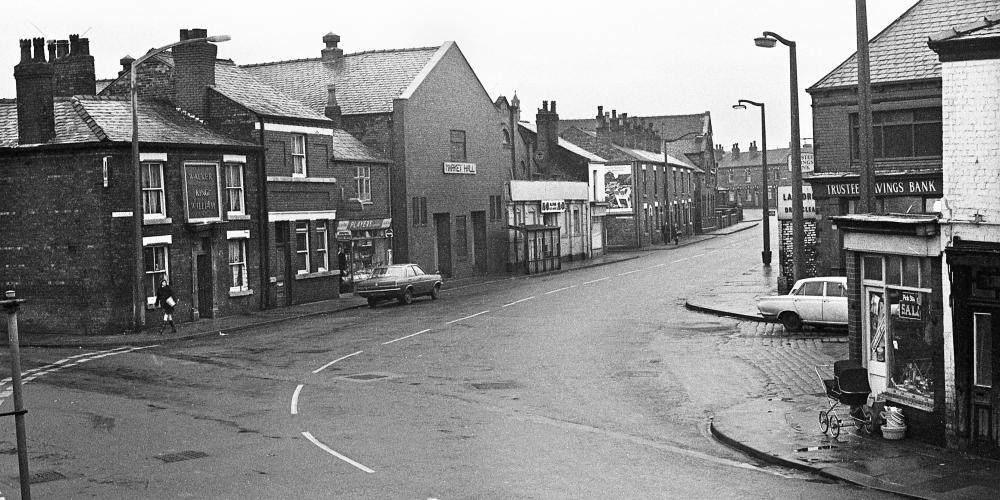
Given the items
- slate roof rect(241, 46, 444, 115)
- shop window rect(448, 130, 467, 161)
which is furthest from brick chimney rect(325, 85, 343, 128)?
shop window rect(448, 130, 467, 161)

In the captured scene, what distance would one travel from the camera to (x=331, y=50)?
59.4 metres

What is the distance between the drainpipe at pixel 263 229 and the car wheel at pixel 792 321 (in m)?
19.5

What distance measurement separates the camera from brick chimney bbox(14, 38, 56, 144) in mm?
35156

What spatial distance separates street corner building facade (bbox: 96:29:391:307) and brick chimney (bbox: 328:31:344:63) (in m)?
11.6

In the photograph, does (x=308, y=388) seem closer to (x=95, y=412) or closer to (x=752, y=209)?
(x=95, y=412)

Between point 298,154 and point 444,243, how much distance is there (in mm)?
13769

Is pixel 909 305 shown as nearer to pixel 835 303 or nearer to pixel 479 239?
pixel 835 303

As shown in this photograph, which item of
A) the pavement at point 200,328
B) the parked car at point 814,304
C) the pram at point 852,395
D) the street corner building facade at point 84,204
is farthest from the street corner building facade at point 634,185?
Result: the pram at point 852,395

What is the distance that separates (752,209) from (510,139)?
104 meters

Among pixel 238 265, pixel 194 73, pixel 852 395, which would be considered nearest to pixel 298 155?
pixel 194 73

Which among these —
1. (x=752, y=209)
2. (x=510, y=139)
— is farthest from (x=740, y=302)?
(x=752, y=209)

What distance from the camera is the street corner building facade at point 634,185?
8206cm

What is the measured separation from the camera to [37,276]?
116 feet

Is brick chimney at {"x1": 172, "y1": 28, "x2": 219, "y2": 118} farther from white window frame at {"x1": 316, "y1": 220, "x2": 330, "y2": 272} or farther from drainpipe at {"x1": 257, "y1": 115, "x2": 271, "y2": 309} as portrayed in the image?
white window frame at {"x1": 316, "y1": 220, "x2": 330, "y2": 272}
